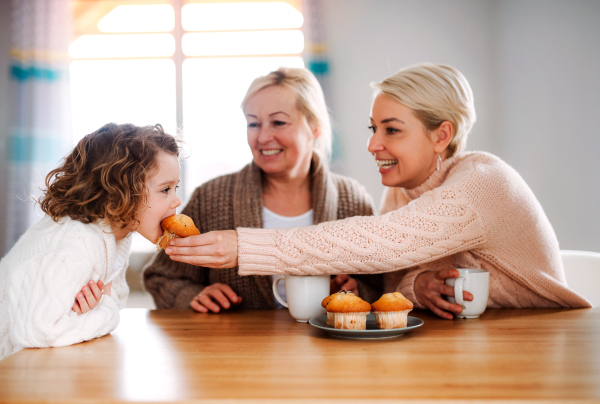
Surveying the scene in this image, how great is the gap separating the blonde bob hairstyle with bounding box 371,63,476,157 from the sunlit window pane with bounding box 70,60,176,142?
2828 millimetres

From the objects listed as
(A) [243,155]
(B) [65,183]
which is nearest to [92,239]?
(B) [65,183]

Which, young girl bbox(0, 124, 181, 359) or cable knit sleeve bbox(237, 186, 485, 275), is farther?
cable knit sleeve bbox(237, 186, 485, 275)

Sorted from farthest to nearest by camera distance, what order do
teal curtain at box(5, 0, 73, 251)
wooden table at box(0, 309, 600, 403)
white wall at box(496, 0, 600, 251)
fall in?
teal curtain at box(5, 0, 73, 251)
white wall at box(496, 0, 600, 251)
wooden table at box(0, 309, 600, 403)

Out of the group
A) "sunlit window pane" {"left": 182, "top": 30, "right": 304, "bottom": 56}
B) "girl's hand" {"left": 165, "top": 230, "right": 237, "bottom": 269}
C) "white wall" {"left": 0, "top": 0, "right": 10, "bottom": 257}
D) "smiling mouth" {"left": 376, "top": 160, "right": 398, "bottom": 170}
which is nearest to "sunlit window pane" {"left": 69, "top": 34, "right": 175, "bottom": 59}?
"sunlit window pane" {"left": 182, "top": 30, "right": 304, "bottom": 56}

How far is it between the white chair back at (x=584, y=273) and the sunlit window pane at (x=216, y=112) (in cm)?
262

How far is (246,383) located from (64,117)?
3752 millimetres

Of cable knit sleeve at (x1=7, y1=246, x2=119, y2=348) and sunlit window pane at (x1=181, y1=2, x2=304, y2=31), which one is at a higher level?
sunlit window pane at (x1=181, y1=2, x2=304, y2=31)

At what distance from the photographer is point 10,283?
850 mm

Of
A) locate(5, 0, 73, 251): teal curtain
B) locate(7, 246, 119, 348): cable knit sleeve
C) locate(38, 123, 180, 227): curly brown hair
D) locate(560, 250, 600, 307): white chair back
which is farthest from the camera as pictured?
locate(5, 0, 73, 251): teal curtain

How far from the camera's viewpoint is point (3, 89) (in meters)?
3.79

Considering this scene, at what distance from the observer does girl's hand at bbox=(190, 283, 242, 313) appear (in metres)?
1.22

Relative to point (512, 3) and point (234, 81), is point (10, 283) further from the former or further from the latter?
point (512, 3)

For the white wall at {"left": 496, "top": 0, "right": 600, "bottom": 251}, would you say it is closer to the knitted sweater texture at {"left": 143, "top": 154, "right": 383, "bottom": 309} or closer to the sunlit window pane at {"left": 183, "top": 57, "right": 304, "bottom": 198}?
the knitted sweater texture at {"left": 143, "top": 154, "right": 383, "bottom": 309}

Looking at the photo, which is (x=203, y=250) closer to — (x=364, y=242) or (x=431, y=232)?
(x=364, y=242)
